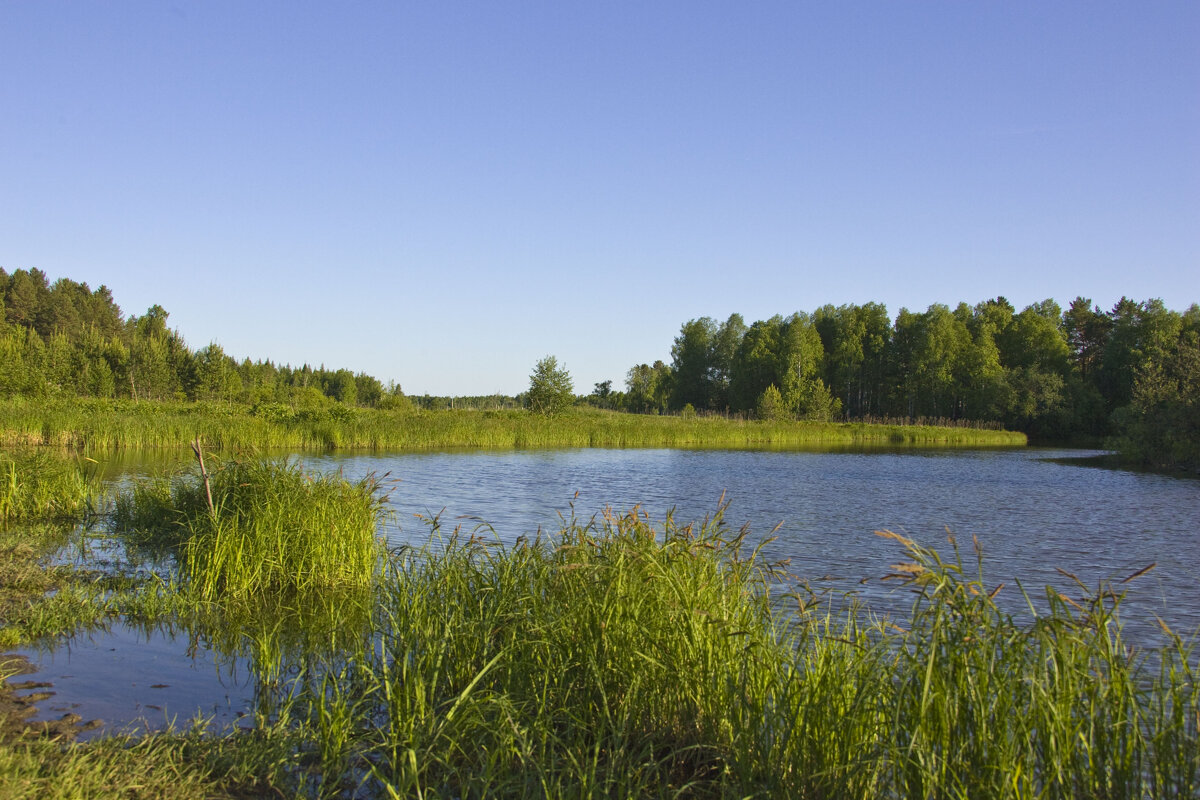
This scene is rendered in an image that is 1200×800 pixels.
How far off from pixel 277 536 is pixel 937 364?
223 ft

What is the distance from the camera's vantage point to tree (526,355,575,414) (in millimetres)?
45375

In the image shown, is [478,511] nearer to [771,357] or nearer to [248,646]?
[248,646]

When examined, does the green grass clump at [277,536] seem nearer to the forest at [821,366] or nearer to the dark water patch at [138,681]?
the dark water patch at [138,681]

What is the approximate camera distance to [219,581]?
23.5 feet

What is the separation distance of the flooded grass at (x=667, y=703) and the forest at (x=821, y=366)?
33029 millimetres

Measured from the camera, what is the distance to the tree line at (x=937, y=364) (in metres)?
58.8

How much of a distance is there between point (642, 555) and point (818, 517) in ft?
34.7

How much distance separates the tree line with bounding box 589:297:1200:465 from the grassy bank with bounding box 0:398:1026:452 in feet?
30.9

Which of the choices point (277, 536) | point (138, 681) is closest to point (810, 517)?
point (277, 536)

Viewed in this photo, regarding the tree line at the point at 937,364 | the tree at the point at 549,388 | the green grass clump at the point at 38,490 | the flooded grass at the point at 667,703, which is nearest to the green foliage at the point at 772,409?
the tree line at the point at 937,364

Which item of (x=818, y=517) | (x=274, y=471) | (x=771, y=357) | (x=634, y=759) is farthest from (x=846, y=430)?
(x=634, y=759)

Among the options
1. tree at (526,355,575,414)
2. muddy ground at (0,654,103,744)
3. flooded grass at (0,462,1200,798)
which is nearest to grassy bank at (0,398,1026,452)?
tree at (526,355,575,414)

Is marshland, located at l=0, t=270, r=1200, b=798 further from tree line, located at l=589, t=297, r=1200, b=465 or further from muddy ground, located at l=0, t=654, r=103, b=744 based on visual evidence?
tree line, located at l=589, t=297, r=1200, b=465

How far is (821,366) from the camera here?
248ft
